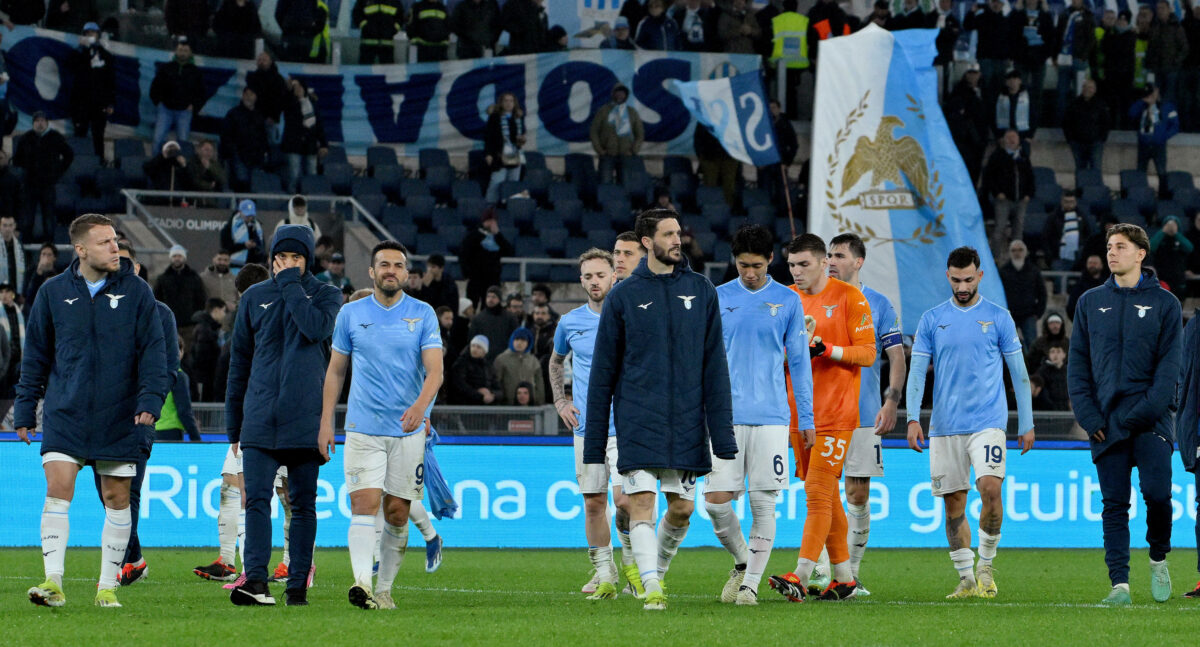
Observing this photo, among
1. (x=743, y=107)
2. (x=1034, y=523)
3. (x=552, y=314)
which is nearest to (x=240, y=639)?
(x=1034, y=523)

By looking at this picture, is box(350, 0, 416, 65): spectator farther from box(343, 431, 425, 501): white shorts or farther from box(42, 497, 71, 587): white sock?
box(42, 497, 71, 587): white sock

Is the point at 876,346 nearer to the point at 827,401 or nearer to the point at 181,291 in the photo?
the point at 827,401

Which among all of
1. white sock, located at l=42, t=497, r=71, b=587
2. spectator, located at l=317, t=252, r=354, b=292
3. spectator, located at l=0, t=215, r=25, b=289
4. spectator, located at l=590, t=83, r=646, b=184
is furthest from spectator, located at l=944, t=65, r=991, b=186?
white sock, located at l=42, t=497, r=71, b=587

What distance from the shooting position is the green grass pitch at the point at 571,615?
8.06 meters

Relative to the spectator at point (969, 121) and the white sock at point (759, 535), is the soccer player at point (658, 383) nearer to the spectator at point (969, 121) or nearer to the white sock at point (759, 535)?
the white sock at point (759, 535)

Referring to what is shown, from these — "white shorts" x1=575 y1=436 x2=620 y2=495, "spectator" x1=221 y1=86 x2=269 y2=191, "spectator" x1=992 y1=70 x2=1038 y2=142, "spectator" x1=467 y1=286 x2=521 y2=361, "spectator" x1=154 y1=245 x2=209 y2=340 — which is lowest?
"white shorts" x1=575 y1=436 x2=620 y2=495

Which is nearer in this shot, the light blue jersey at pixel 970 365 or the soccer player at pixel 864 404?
the light blue jersey at pixel 970 365

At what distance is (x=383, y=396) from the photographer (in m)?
9.55

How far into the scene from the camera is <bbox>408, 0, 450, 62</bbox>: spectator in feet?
86.8

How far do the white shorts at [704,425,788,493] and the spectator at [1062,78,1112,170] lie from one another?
18.7 meters

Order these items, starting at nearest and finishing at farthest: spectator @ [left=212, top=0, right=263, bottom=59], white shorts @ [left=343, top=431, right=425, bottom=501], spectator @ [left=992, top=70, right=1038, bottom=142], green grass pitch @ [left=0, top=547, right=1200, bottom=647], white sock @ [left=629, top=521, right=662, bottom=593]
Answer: green grass pitch @ [left=0, top=547, right=1200, bottom=647] < white sock @ [left=629, top=521, right=662, bottom=593] < white shorts @ [left=343, top=431, right=425, bottom=501] < spectator @ [left=212, top=0, right=263, bottom=59] < spectator @ [left=992, top=70, right=1038, bottom=142]

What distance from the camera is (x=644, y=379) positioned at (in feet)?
30.0

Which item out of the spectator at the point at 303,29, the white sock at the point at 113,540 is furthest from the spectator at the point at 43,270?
the white sock at the point at 113,540

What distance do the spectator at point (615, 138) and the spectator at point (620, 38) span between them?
4.03 ft
